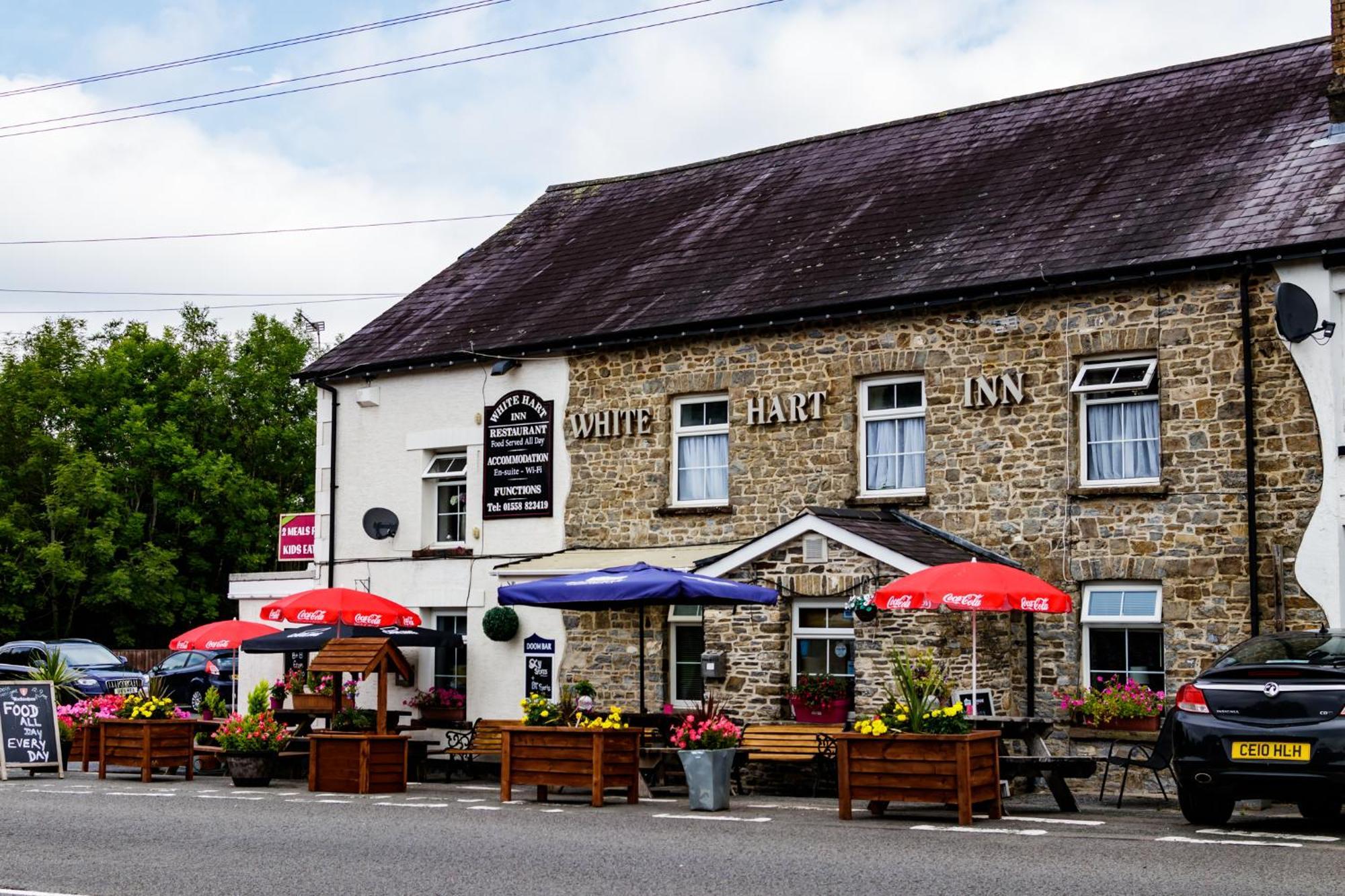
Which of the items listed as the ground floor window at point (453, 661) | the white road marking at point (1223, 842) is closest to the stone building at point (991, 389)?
the ground floor window at point (453, 661)

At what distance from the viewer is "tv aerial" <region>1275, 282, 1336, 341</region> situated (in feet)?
56.5

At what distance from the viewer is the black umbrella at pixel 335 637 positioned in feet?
74.0

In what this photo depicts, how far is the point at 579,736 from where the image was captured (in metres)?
16.0

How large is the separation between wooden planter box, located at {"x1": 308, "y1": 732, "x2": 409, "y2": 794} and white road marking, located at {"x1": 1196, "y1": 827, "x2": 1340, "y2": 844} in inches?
324

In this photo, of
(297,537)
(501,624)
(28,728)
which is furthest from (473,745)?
(297,537)

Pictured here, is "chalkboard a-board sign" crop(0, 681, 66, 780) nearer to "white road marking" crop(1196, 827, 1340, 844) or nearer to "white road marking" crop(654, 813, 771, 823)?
"white road marking" crop(654, 813, 771, 823)

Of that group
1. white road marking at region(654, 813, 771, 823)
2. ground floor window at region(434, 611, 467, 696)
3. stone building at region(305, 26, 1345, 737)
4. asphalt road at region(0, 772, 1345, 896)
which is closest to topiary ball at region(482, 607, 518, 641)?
stone building at region(305, 26, 1345, 737)

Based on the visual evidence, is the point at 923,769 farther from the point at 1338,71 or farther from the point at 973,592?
the point at 1338,71

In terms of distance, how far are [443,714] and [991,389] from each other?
30.7 ft

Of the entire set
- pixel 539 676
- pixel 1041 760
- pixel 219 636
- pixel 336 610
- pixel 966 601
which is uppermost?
pixel 966 601

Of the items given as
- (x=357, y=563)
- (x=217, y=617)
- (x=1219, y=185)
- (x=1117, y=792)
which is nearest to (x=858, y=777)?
(x=1117, y=792)

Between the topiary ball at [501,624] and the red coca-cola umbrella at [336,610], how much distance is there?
1.71m

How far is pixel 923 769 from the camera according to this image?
13.9 metres

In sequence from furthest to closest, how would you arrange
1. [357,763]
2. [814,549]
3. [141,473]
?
[141,473], [814,549], [357,763]
